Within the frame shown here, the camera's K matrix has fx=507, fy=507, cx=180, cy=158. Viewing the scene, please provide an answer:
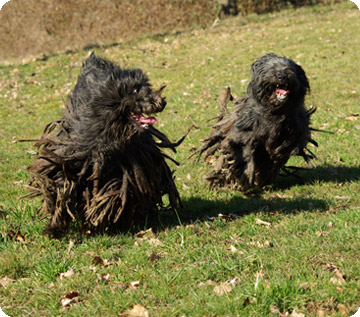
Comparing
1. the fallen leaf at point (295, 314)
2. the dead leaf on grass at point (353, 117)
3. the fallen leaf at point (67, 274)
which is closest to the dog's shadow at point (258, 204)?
the fallen leaf at point (67, 274)

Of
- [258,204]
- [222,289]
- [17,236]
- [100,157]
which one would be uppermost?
[100,157]

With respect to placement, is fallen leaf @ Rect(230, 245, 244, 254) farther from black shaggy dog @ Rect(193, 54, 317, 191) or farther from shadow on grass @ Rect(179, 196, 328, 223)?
black shaggy dog @ Rect(193, 54, 317, 191)

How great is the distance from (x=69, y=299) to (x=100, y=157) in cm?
142

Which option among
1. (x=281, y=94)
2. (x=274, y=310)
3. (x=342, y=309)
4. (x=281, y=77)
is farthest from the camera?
(x=281, y=94)

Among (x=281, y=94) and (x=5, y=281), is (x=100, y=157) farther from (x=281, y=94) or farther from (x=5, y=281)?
(x=281, y=94)

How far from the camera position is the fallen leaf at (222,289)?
13.0 ft

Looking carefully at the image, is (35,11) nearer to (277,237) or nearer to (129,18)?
(129,18)

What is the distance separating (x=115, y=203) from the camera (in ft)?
16.6

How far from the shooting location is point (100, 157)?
4.94 meters

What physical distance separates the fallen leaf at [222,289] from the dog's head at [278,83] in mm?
2833

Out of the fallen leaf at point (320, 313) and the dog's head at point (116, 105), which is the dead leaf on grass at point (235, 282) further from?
the dog's head at point (116, 105)

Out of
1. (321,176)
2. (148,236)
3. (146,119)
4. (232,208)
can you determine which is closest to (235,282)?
(148,236)

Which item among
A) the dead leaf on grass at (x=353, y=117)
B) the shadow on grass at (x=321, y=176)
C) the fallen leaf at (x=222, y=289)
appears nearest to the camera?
Answer: the fallen leaf at (x=222, y=289)

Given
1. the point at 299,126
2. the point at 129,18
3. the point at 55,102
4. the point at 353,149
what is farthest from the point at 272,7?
the point at 299,126
